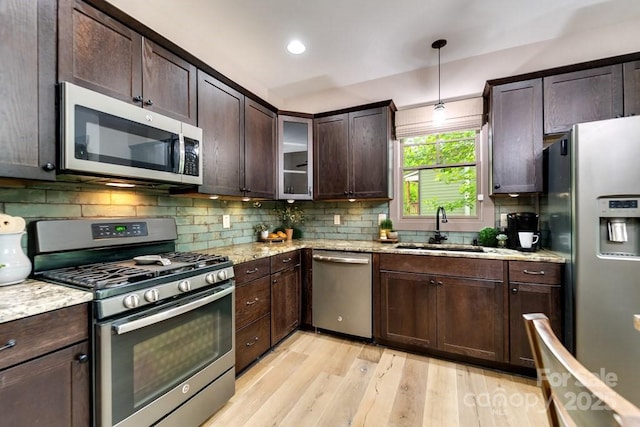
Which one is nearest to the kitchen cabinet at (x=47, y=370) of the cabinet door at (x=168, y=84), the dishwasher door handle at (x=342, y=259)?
the cabinet door at (x=168, y=84)

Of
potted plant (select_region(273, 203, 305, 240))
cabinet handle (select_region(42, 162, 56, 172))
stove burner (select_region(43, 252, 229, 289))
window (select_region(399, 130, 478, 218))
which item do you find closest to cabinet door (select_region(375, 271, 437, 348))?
window (select_region(399, 130, 478, 218))

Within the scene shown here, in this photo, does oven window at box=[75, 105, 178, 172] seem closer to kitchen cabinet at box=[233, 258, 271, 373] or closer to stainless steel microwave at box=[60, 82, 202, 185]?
stainless steel microwave at box=[60, 82, 202, 185]

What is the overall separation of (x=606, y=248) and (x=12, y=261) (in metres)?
3.26

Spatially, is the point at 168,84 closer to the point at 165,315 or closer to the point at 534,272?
the point at 165,315

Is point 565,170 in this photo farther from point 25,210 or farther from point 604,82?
point 25,210

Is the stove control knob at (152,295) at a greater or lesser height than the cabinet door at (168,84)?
lesser

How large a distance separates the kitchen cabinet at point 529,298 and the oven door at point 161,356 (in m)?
2.07

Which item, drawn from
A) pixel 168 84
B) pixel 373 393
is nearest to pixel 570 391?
pixel 373 393

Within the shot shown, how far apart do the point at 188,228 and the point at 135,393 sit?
4.26ft

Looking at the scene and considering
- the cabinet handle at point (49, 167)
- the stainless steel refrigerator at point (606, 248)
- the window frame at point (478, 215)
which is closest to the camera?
the cabinet handle at point (49, 167)

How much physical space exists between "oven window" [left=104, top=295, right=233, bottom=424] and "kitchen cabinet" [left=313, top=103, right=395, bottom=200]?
1697 mm

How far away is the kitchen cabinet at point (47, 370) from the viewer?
0.91 meters

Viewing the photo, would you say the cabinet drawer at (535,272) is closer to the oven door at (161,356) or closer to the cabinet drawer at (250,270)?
the cabinet drawer at (250,270)

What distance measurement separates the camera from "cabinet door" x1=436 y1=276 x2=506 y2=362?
2.10 meters
